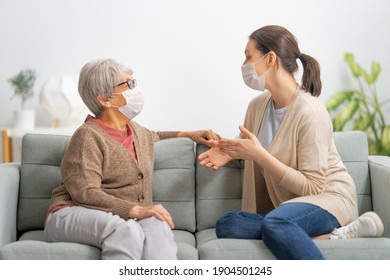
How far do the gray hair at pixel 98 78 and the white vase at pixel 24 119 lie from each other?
176 cm

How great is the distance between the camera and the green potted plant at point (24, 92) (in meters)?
4.05

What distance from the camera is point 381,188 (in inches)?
98.9

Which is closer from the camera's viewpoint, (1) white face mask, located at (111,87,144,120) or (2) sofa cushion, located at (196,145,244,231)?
(1) white face mask, located at (111,87,144,120)

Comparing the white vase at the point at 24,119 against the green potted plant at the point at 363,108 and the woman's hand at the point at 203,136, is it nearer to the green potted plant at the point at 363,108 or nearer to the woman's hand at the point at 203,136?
the woman's hand at the point at 203,136

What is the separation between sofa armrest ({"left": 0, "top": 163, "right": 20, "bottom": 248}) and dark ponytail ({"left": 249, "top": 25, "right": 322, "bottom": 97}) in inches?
44.1

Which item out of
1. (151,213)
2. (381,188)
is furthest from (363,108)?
(151,213)

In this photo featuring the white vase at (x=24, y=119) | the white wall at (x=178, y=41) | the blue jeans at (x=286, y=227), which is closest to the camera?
the blue jeans at (x=286, y=227)

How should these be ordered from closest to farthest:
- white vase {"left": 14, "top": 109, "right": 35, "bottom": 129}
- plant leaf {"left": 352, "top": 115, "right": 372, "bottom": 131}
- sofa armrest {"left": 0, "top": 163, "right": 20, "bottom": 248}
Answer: sofa armrest {"left": 0, "top": 163, "right": 20, "bottom": 248} → white vase {"left": 14, "top": 109, "right": 35, "bottom": 129} → plant leaf {"left": 352, "top": 115, "right": 372, "bottom": 131}

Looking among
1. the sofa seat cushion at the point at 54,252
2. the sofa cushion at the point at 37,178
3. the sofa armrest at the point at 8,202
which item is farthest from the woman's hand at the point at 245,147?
the sofa armrest at the point at 8,202

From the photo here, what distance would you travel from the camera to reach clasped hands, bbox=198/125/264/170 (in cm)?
232

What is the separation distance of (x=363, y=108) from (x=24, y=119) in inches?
91.9

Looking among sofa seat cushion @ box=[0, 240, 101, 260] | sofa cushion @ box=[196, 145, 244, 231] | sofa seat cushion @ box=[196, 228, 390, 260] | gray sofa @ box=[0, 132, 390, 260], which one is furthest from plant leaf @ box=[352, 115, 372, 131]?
sofa seat cushion @ box=[0, 240, 101, 260]

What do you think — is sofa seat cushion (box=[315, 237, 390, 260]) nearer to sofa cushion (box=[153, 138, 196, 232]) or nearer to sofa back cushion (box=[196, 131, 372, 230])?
sofa back cushion (box=[196, 131, 372, 230])

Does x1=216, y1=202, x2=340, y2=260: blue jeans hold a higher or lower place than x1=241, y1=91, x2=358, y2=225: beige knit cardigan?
lower
